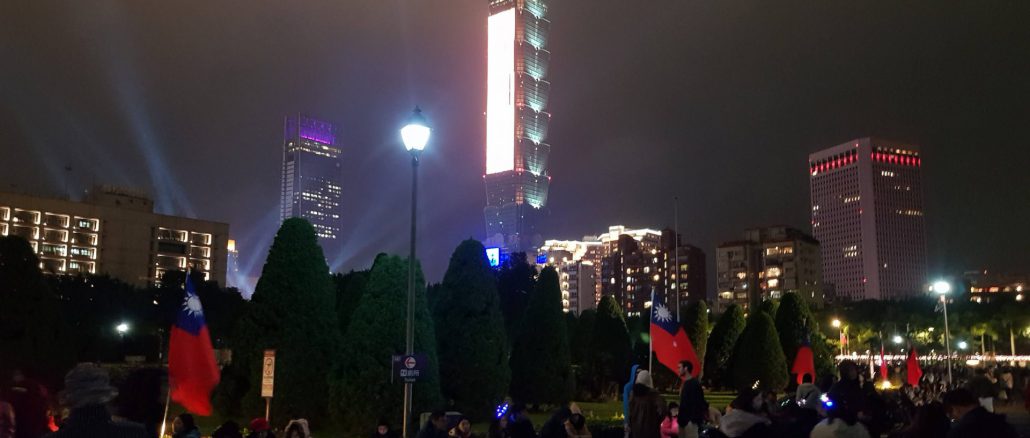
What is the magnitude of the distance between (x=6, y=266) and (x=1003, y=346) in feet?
317

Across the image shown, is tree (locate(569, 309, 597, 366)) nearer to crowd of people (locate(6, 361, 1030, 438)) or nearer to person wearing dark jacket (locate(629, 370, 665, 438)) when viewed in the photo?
crowd of people (locate(6, 361, 1030, 438))

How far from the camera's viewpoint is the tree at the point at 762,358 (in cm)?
4434

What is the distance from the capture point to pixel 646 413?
42.9 ft

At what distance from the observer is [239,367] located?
25484mm

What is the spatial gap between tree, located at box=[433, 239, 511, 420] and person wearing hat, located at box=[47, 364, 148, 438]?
22700 mm

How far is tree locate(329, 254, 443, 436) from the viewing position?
2325 centimetres

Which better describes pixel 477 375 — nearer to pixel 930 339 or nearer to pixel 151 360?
pixel 151 360

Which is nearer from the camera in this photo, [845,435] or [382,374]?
[845,435]

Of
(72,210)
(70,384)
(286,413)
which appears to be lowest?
(286,413)

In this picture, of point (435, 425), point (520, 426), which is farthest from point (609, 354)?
point (435, 425)

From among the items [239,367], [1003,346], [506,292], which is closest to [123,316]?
[506,292]

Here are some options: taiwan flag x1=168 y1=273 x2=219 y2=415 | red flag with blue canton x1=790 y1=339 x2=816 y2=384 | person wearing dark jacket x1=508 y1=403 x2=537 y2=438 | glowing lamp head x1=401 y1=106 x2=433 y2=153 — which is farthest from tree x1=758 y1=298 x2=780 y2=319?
person wearing dark jacket x1=508 y1=403 x2=537 y2=438

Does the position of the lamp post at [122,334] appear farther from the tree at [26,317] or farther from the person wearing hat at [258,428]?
the person wearing hat at [258,428]

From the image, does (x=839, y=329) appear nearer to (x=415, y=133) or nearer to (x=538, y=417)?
(x=538, y=417)
